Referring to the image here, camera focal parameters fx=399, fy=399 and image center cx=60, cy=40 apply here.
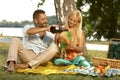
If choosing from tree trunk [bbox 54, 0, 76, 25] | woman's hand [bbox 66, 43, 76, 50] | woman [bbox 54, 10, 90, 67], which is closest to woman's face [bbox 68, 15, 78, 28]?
woman [bbox 54, 10, 90, 67]

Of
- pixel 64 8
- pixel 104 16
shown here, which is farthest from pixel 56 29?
pixel 104 16

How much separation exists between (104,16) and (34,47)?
56.1ft

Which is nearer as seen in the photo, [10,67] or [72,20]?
[10,67]

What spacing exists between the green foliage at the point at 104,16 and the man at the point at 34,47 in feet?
53.8

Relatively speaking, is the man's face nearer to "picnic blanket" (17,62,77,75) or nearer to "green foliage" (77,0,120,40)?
"picnic blanket" (17,62,77,75)

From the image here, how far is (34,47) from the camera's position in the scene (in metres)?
7.46

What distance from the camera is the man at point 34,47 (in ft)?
23.0

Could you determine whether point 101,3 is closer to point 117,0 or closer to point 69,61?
point 117,0

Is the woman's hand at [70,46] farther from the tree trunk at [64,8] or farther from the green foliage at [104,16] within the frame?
the green foliage at [104,16]

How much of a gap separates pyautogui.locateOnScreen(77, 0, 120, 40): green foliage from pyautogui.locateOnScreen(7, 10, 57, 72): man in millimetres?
16391

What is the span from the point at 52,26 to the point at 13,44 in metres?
0.80

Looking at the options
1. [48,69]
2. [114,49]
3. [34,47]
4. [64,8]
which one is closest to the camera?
[48,69]

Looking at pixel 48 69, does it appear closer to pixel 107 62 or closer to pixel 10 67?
pixel 10 67

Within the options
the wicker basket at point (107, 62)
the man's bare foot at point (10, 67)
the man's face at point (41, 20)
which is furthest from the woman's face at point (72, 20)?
the man's bare foot at point (10, 67)
